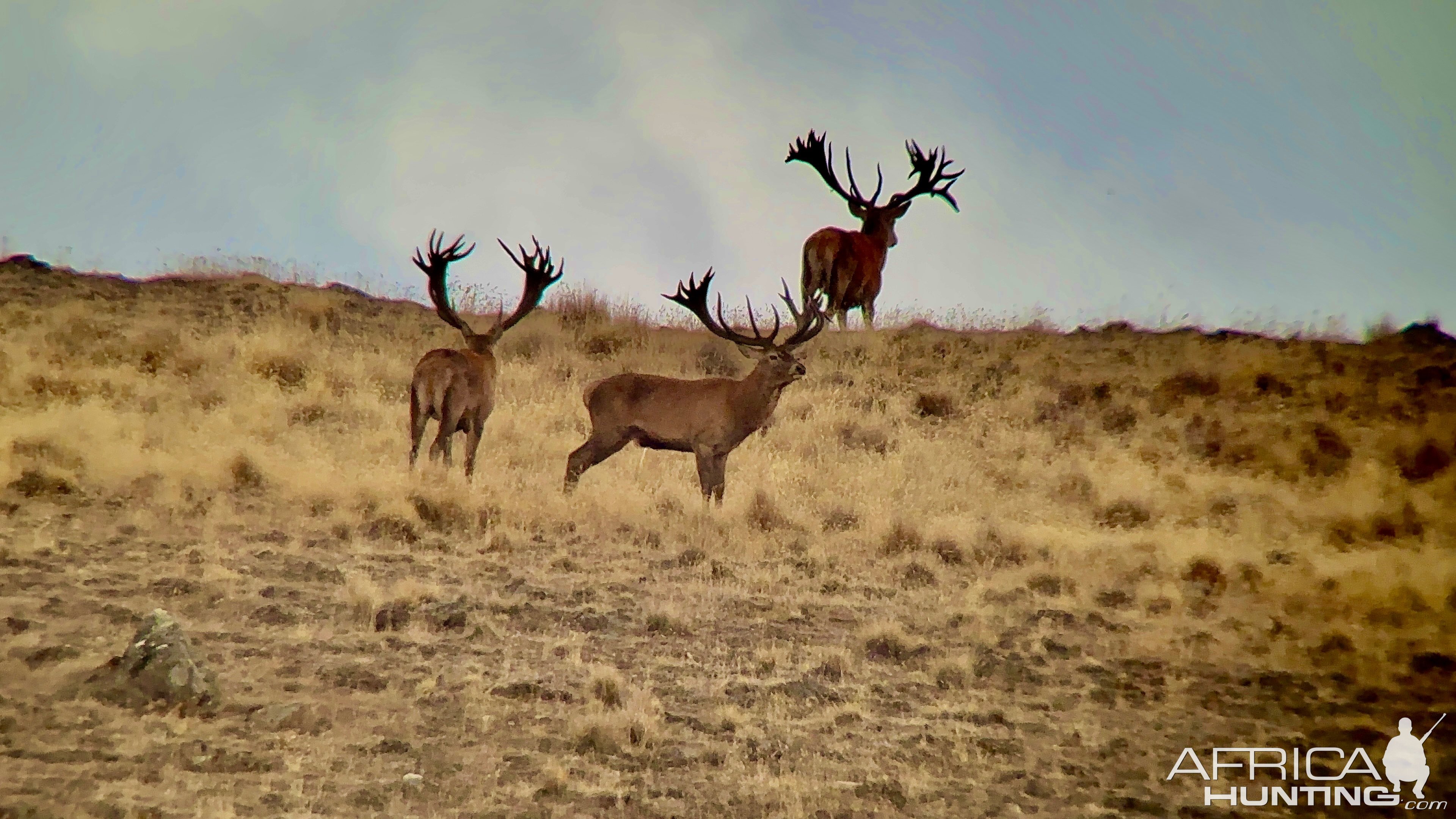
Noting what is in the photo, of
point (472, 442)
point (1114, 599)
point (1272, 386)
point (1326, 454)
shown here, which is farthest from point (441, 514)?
point (1272, 386)

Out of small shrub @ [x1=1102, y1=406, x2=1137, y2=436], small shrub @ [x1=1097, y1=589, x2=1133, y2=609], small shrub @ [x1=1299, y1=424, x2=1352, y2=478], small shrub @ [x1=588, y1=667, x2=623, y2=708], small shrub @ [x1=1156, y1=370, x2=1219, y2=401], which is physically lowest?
small shrub @ [x1=588, y1=667, x2=623, y2=708]

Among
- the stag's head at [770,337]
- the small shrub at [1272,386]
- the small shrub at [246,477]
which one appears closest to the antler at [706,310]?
the stag's head at [770,337]

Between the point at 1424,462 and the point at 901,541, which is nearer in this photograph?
the point at 901,541

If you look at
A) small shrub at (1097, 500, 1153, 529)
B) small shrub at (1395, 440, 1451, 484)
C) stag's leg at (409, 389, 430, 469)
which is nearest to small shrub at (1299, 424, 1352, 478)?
small shrub at (1395, 440, 1451, 484)

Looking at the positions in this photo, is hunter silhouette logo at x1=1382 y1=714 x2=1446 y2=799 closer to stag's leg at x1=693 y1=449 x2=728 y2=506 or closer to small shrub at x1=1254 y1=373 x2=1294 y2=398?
stag's leg at x1=693 y1=449 x2=728 y2=506

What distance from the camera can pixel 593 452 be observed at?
9.28m

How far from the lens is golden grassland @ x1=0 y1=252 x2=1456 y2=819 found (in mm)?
4207

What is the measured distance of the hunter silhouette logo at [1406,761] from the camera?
15.3 feet

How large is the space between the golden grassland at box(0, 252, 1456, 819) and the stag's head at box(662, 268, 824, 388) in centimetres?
104

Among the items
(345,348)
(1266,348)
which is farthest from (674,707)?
(1266,348)

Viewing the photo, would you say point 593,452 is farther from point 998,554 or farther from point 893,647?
point 893,647

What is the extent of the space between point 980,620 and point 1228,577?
7.73 ft

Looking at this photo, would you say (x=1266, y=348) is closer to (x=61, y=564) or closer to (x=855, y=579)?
(x=855, y=579)

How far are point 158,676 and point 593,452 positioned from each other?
5.03 m
